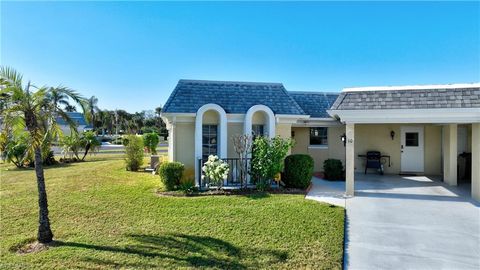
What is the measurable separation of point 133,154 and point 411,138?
57.0 ft

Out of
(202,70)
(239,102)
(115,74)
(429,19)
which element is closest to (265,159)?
(239,102)

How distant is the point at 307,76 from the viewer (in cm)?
2309

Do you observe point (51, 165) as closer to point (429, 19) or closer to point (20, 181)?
point (20, 181)

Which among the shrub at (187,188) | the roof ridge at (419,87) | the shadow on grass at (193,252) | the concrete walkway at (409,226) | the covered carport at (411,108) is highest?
the roof ridge at (419,87)

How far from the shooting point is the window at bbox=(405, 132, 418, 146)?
15.0 meters

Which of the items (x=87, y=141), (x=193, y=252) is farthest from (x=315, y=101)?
(x=87, y=141)

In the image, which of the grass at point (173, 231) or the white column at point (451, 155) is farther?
the white column at point (451, 155)

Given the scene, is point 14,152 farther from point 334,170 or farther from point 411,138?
point 411,138

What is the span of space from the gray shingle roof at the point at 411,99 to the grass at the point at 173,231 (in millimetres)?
4138

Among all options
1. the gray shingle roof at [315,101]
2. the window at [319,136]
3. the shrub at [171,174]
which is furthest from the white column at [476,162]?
the shrub at [171,174]

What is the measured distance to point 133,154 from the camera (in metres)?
17.8

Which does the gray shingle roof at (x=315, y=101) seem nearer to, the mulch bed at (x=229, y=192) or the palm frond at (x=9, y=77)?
the mulch bed at (x=229, y=192)

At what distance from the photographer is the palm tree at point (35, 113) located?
656cm

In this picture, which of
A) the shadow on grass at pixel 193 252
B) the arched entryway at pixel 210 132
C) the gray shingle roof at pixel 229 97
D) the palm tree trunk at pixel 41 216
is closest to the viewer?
the shadow on grass at pixel 193 252
